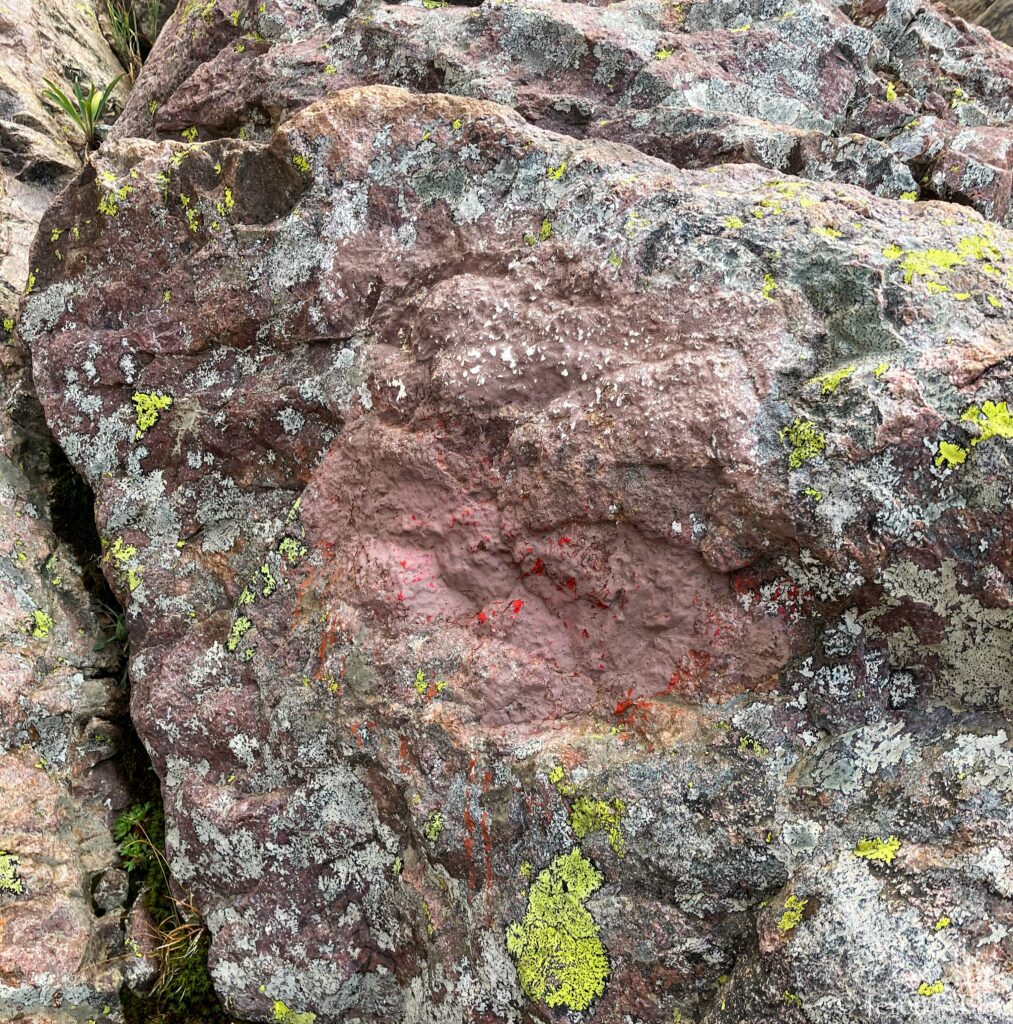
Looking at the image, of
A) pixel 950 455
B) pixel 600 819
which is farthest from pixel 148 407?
pixel 950 455

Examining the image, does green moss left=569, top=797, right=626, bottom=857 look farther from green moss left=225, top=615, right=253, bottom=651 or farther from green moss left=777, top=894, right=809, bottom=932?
green moss left=225, top=615, right=253, bottom=651

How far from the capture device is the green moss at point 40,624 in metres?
4.00

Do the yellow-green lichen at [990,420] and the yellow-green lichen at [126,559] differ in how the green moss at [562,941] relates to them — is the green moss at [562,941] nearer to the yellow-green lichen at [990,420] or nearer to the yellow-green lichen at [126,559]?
the yellow-green lichen at [990,420]

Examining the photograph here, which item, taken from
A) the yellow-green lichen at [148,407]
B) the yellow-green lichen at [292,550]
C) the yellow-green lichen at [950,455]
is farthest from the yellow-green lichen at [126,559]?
the yellow-green lichen at [950,455]

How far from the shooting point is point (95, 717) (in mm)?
4004

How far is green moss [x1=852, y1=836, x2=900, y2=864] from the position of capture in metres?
2.36

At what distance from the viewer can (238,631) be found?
3.58 metres

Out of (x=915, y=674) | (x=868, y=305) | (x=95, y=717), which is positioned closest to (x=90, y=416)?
(x=95, y=717)

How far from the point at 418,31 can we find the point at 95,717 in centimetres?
373

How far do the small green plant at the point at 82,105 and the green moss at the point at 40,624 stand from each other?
3263mm

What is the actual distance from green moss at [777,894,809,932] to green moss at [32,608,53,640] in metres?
3.46

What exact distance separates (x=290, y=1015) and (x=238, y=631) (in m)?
1.62

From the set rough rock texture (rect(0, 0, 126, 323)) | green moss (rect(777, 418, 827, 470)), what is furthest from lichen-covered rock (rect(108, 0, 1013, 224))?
green moss (rect(777, 418, 827, 470))

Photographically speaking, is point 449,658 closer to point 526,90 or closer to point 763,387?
point 763,387
